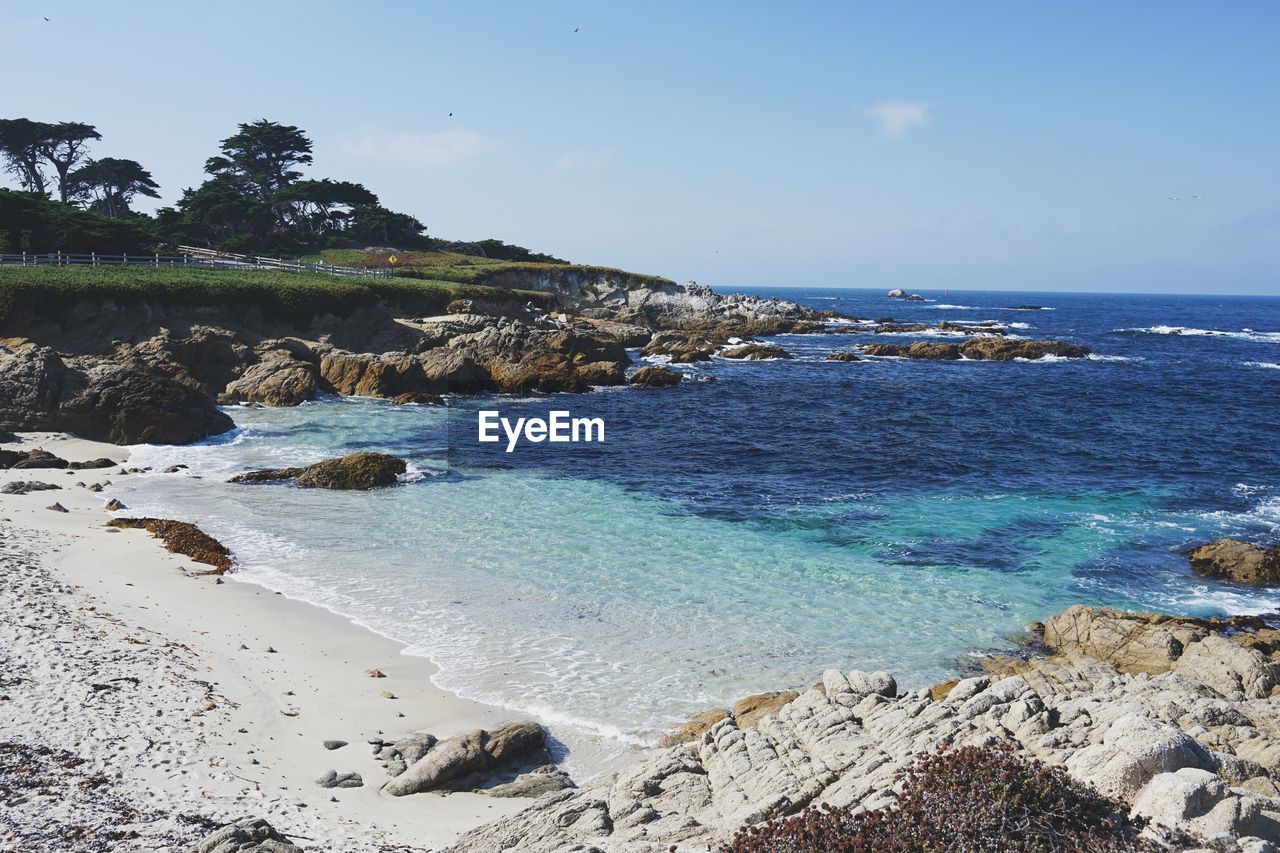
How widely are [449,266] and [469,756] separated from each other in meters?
72.5

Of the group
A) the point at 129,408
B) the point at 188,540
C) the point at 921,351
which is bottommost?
the point at 188,540

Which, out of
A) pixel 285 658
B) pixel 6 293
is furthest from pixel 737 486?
pixel 6 293

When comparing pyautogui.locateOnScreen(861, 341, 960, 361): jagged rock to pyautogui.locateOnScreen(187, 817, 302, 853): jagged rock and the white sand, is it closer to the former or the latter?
the white sand

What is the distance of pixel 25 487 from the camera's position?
23797 millimetres

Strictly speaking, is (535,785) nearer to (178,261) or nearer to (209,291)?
(209,291)

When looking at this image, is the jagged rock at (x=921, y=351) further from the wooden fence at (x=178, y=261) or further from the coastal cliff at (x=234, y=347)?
the wooden fence at (x=178, y=261)

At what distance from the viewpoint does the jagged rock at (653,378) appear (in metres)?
53.6

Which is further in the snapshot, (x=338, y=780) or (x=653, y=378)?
(x=653, y=378)

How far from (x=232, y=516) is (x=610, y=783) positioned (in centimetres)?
1697

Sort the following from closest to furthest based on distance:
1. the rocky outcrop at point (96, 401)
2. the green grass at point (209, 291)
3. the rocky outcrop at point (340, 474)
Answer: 1. the rocky outcrop at point (340, 474)
2. the rocky outcrop at point (96, 401)
3. the green grass at point (209, 291)

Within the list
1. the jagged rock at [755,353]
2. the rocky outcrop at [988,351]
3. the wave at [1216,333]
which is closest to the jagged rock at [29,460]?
the jagged rock at [755,353]

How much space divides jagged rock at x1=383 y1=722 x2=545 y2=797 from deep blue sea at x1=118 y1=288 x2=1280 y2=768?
1.18 metres

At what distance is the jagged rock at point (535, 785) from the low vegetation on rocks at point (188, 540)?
10.9 m

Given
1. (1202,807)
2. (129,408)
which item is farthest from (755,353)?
(1202,807)
